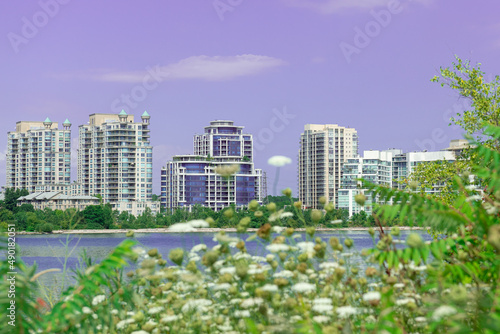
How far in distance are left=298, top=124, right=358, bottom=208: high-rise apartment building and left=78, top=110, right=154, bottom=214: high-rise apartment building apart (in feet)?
114

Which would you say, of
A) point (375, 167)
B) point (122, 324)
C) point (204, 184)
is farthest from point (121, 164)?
point (122, 324)

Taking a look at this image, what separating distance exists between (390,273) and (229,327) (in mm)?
1061

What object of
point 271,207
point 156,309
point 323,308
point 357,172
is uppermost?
point 357,172

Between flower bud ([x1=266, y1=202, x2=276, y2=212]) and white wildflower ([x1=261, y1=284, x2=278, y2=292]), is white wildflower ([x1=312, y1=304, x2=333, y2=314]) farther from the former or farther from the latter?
flower bud ([x1=266, y1=202, x2=276, y2=212])

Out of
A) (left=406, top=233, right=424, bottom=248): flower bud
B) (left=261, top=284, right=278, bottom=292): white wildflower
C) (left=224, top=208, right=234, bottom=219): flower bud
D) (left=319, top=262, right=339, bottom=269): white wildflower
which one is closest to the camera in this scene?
(left=406, top=233, right=424, bottom=248): flower bud

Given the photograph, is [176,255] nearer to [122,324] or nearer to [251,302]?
[251,302]

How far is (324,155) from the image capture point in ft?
419

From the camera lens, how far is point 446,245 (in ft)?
11.1

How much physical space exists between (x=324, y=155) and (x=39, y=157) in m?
60.1

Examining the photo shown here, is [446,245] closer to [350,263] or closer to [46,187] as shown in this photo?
[350,263]

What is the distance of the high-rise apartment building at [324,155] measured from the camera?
127875mm

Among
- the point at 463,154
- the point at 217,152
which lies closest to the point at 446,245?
the point at 463,154

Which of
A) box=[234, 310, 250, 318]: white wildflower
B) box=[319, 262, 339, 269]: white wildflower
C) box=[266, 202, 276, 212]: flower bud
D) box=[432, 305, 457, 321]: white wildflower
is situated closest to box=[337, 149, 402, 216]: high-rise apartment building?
box=[266, 202, 276, 212]: flower bud

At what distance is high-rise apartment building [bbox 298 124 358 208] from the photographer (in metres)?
128
